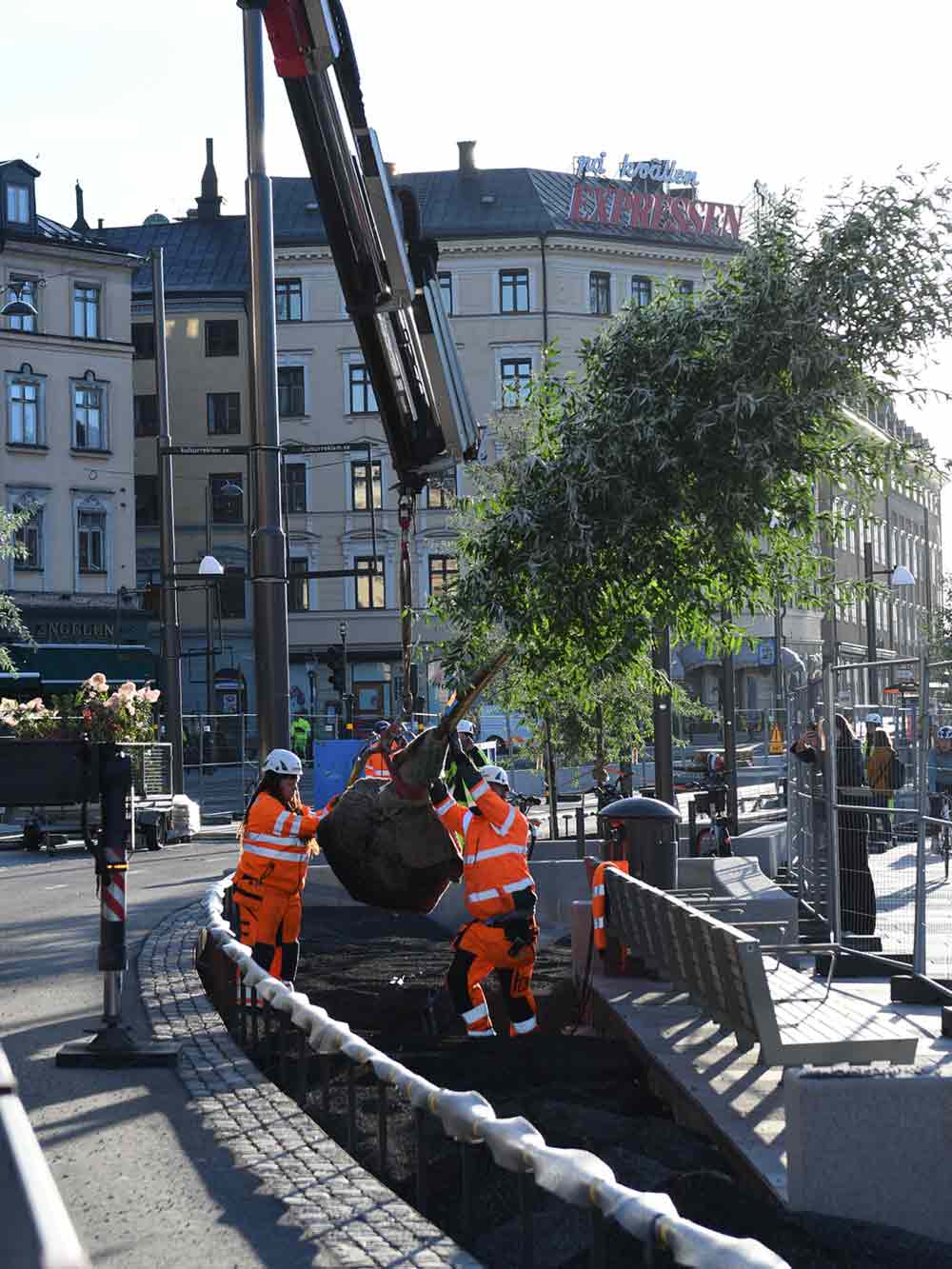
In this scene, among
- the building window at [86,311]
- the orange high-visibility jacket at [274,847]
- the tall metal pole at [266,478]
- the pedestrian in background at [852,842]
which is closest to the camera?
the orange high-visibility jacket at [274,847]

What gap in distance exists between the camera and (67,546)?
183 feet

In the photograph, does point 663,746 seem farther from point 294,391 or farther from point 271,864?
point 294,391

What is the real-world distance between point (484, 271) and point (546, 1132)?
5904 cm

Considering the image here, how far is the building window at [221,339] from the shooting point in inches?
2574

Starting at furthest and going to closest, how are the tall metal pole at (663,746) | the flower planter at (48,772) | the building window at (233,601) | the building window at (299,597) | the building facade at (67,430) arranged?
1. the building window at (233,601)
2. the building window at (299,597)
3. the building facade at (67,430)
4. the tall metal pole at (663,746)
5. the flower planter at (48,772)

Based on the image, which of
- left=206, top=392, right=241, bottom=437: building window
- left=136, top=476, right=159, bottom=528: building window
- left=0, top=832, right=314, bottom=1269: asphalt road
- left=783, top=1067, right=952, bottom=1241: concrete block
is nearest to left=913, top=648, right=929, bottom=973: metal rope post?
left=0, top=832, right=314, bottom=1269: asphalt road

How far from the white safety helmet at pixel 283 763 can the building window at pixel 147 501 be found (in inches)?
2092

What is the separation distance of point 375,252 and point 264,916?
4.20 m

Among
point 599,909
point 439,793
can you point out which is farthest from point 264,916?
point 599,909

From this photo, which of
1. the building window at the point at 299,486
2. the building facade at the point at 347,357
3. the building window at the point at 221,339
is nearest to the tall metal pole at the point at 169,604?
the building facade at the point at 347,357

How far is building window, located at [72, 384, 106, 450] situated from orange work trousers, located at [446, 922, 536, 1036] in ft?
156

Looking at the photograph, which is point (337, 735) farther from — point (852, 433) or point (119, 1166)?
point (119, 1166)

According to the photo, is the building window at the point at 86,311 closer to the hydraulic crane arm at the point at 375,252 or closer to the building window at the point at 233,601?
the building window at the point at 233,601

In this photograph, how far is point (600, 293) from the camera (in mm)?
65875
